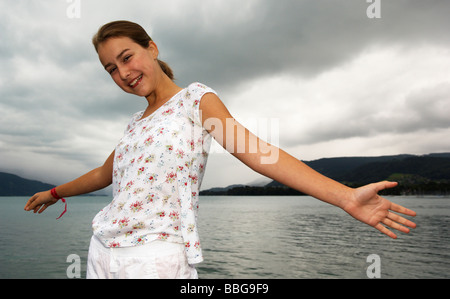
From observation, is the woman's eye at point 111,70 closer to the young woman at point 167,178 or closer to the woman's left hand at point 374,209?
the young woman at point 167,178

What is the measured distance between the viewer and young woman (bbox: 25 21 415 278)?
1.72 meters

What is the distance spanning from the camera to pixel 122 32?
2.34 m

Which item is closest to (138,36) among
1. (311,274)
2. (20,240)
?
(311,274)

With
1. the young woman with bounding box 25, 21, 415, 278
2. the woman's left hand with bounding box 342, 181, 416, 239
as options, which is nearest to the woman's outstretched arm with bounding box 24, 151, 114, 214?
the young woman with bounding box 25, 21, 415, 278

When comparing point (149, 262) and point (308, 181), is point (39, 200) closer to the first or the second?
point (149, 262)

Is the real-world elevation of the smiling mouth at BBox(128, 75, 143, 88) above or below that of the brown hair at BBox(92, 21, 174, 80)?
below

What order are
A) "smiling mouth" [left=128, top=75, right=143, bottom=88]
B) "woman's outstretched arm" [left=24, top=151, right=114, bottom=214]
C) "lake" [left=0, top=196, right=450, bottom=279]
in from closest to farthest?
1. "smiling mouth" [left=128, top=75, right=143, bottom=88]
2. "woman's outstretched arm" [left=24, top=151, right=114, bottom=214]
3. "lake" [left=0, top=196, right=450, bottom=279]

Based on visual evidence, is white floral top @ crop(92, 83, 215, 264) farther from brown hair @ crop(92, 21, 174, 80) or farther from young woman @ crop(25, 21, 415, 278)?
brown hair @ crop(92, 21, 174, 80)

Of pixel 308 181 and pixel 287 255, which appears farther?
pixel 287 255

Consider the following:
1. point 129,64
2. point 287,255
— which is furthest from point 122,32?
point 287,255

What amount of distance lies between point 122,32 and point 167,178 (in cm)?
116

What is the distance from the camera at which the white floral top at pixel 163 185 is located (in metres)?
1.99

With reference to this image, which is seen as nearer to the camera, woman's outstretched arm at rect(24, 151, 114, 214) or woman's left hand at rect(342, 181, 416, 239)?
woman's left hand at rect(342, 181, 416, 239)
